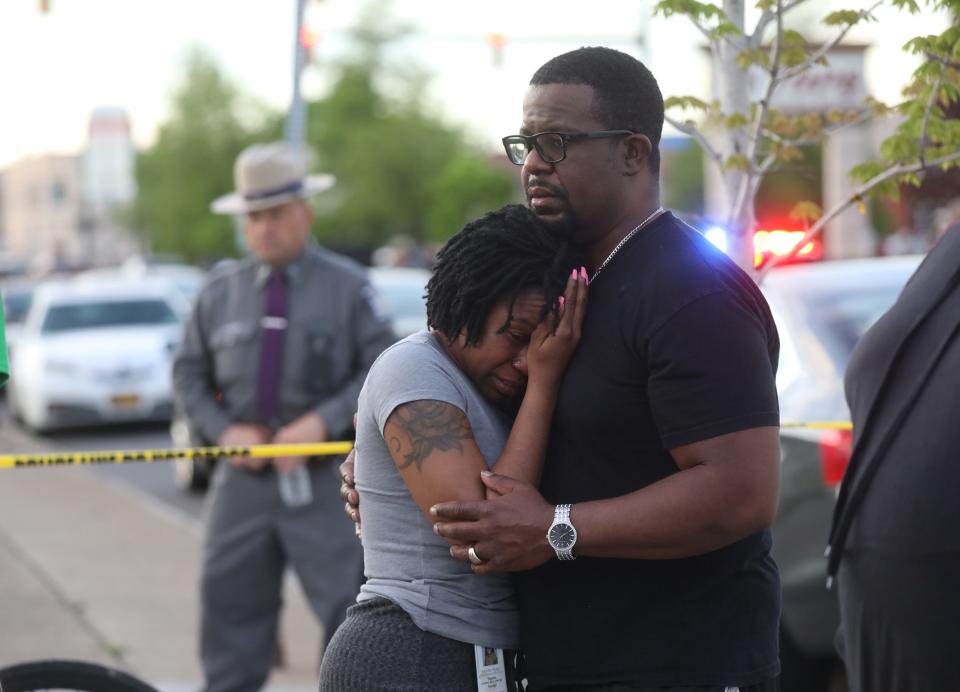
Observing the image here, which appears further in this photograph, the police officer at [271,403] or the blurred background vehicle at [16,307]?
the blurred background vehicle at [16,307]

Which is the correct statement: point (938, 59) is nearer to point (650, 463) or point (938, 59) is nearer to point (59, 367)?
point (650, 463)

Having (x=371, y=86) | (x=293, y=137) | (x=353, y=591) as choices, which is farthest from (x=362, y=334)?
(x=371, y=86)

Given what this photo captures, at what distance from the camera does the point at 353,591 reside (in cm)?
466

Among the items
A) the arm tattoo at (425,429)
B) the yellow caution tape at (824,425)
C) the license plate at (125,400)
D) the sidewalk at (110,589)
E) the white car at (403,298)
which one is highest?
the arm tattoo at (425,429)

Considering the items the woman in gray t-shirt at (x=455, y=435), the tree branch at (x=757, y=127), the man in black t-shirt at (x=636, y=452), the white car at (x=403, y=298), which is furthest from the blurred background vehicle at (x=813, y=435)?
the white car at (x=403, y=298)

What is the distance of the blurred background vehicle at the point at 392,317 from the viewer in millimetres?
10836

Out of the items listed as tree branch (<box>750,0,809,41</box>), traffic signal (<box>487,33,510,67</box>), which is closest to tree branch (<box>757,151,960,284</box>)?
tree branch (<box>750,0,809,41</box>)

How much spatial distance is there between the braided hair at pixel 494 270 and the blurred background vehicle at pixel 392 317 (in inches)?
302

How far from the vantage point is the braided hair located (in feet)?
7.84

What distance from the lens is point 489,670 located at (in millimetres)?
2438

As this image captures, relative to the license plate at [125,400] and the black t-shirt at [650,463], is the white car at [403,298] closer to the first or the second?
the license plate at [125,400]

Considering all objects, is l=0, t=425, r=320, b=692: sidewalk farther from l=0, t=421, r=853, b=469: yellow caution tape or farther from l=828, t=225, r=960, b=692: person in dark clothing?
l=828, t=225, r=960, b=692: person in dark clothing

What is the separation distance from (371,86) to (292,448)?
6074 centimetres

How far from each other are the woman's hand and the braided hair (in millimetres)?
27
